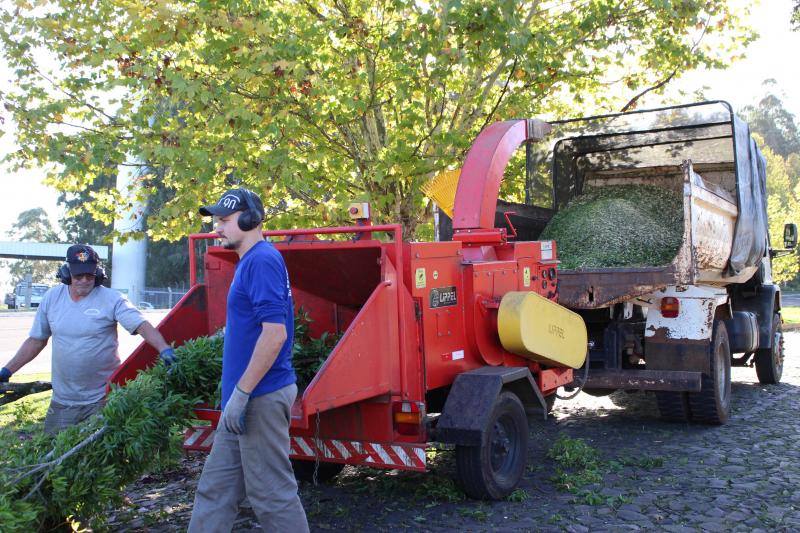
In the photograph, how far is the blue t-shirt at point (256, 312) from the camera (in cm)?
373

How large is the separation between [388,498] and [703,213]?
415 centimetres

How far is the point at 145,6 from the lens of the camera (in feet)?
25.9

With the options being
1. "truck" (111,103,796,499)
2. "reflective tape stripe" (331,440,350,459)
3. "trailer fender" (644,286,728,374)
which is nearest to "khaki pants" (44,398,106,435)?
"truck" (111,103,796,499)

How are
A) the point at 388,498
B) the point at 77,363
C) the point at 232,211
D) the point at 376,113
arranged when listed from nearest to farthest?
the point at 232,211 < the point at 77,363 < the point at 388,498 < the point at 376,113

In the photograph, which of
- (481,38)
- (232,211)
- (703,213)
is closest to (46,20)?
(481,38)

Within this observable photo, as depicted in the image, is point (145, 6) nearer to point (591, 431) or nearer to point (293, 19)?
point (293, 19)

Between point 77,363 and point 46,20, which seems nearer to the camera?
point 77,363

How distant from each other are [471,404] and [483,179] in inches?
89.6

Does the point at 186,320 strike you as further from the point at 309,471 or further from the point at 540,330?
the point at 540,330

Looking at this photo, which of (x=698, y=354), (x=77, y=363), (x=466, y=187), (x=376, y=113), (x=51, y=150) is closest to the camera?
(x=77, y=363)

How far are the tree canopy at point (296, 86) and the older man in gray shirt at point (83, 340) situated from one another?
9.16ft

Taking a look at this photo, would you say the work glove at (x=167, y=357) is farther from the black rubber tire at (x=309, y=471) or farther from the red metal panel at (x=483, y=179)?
the red metal panel at (x=483, y=179)

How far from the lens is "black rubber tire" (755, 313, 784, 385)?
10586 mm

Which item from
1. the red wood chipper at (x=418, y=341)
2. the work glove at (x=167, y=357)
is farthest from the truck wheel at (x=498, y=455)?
the work glove at (x=167, y=357)
